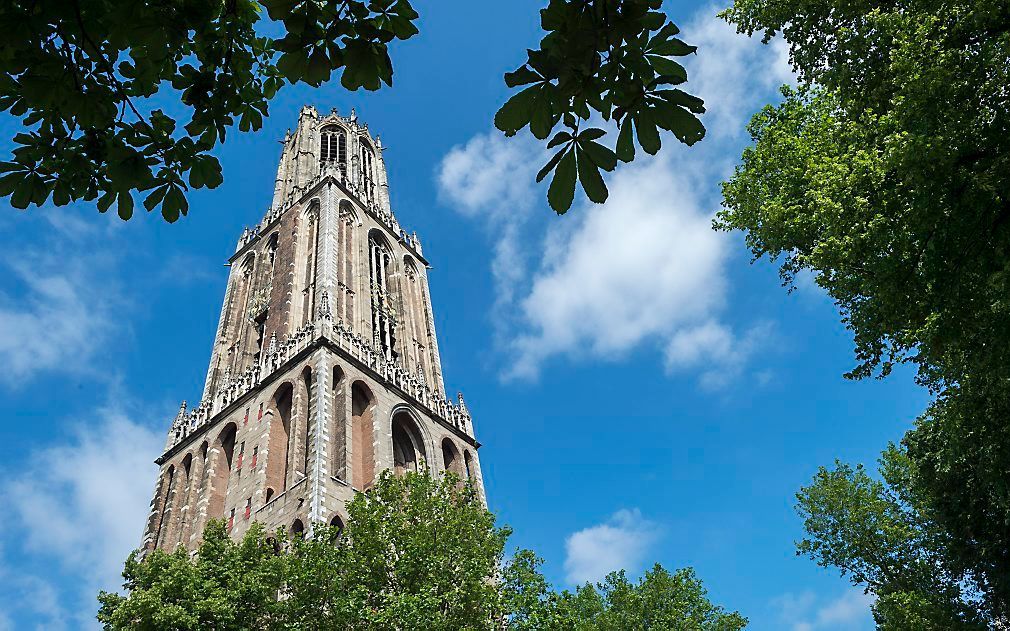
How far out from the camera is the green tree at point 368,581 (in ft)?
56.7

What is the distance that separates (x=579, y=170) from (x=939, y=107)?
31.4ft

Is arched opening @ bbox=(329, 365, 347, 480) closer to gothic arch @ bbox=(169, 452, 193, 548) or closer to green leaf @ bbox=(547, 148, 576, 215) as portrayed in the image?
gothic arch @ bbox=(169, 452, 193, 548)

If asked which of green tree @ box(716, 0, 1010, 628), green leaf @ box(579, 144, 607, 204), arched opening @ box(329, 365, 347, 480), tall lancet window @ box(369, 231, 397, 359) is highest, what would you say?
tall lancet window @ box(369, 231, 397, 359)

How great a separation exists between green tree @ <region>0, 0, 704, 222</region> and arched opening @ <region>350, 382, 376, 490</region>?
26.4 metres

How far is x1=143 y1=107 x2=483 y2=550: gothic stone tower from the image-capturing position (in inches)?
1216

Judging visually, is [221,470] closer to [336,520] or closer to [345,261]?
[336,520]

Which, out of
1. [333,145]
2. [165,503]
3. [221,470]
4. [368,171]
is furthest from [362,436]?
[333,145]

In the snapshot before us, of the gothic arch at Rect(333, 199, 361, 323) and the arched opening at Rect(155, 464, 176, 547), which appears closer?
the arched opening at Rect(155, 464, 176, 547)

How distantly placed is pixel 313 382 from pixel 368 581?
16251 millimetres

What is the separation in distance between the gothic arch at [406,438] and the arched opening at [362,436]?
167 centimetres

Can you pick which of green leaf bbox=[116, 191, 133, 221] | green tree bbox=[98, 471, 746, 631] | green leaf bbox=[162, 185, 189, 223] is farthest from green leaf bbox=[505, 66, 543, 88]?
green tree bbox=[98, 471, 746, 631]

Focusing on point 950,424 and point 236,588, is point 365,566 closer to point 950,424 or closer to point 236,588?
point 236,588

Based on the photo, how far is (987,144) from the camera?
392 inches

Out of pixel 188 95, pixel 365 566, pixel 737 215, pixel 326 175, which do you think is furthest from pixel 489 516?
pixel 326 175
